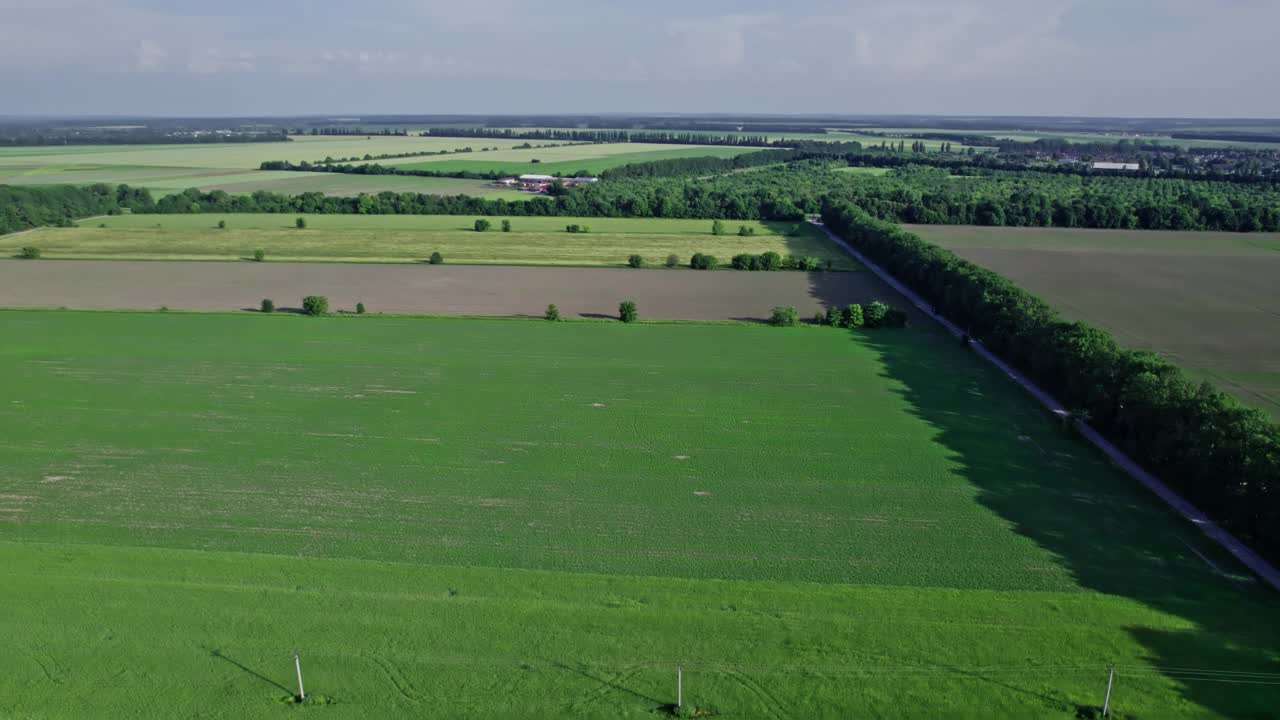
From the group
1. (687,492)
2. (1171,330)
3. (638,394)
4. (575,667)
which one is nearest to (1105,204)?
(1171,330)

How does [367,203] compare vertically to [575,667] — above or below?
above

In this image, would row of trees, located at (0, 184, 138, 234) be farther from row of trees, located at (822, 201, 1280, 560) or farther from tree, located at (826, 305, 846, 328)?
row of trees, located at (822, 201, 1280, 560)

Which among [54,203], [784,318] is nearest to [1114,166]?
[784,318]

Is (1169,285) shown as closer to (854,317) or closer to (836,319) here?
(854,317)

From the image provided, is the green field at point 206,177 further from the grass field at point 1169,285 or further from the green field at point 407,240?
the grass field at point 1169,285

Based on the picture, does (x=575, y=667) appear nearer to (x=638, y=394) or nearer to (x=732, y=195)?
(x=638, y=394)

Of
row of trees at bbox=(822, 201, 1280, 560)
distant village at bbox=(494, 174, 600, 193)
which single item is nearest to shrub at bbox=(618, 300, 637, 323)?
row of trees at bbox=(822, 201, 1280, 560)
